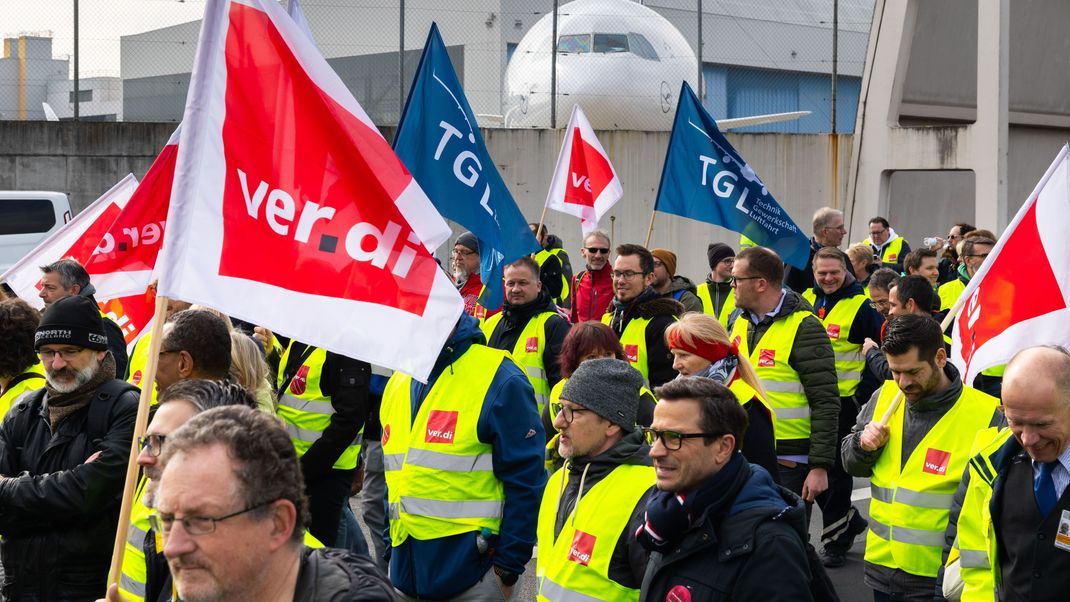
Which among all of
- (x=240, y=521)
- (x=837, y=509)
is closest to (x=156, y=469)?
(x=240, y=521)

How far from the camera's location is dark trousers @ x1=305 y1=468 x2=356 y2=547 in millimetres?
6891

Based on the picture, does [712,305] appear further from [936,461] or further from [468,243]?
[936,461]

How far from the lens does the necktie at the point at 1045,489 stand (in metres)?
4.03

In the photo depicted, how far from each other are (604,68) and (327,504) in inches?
724

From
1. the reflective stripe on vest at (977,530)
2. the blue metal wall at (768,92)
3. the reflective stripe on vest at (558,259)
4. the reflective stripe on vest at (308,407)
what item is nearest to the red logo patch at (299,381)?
the reflective stripe on vest at (308,407)

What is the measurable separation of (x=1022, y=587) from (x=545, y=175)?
53.4 feet

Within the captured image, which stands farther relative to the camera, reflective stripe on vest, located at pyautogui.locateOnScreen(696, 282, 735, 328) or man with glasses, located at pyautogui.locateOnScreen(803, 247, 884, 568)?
reflective stripe on vest, located at pyautogui.locateOnScreen(696, 282, 735, 328)

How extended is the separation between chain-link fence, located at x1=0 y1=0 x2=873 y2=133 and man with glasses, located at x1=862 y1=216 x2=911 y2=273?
5.91 m

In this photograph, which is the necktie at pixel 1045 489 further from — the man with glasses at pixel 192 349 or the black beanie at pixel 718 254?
the black beanie at pixel 718 254

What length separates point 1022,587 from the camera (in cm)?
407

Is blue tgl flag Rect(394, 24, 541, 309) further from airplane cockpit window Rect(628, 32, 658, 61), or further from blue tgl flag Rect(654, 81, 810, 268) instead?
airplane cockpit window Rect(628, 32, 658, 61)

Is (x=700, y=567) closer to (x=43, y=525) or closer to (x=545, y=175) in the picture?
(x=43, y=525)

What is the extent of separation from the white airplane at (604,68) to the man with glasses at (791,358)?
14.0 metres

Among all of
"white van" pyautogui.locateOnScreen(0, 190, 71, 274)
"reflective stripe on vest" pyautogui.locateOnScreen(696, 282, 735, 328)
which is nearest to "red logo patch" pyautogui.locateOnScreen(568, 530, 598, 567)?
"reflective stripe on vest" pyautogui.locateOnScreen(696, 282, 735, 328)
